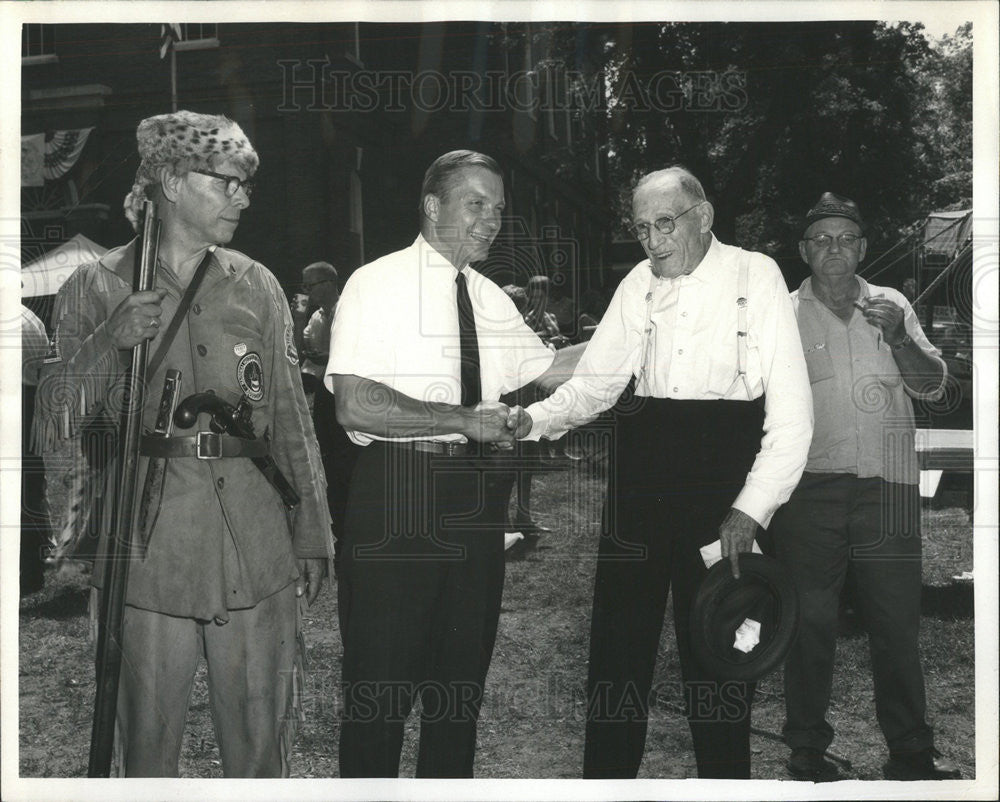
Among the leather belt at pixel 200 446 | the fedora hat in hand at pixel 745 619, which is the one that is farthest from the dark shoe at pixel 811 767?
the leather belt at pixel 200 446

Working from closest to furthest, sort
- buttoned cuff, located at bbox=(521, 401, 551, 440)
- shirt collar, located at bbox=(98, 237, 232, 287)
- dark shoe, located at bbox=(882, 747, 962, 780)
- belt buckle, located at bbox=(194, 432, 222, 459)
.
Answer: belt buckle, located at bbox=(194, 432, 222, 459)
shirt collar, located at bbox=(98, 237, 232, 287)
buttoned cuff, located at bbox=(521, 401, 551, 440)
dark shoe, located at bbox=(882, 747, 962, 780)

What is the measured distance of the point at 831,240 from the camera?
14.1ft

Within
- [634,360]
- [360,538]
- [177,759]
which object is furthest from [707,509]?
[177,759]

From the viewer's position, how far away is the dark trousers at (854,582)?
421cm

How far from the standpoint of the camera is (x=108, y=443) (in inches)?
151

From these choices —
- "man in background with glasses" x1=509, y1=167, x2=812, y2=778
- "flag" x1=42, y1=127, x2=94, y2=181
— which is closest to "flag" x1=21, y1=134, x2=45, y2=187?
"flag" x1=42, y1=127, x2=94, y2=181

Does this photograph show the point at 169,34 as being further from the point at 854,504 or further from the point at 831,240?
the point at 854,504

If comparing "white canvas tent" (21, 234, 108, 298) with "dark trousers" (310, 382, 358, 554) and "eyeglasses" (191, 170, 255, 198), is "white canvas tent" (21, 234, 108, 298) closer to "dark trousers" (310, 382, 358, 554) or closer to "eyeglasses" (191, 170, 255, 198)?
"eyeglasses" (191, 170, 255, 198)

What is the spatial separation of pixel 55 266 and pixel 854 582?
362 centimetres

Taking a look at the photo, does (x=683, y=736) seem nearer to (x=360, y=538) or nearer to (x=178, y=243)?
(x=360, y=538)

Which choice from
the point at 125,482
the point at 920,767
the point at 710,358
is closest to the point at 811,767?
the point at 920,767

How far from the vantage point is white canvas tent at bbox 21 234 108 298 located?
4.21 m

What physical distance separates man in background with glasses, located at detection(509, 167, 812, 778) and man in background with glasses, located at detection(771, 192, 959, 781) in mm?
314

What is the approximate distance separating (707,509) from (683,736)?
99 cm
